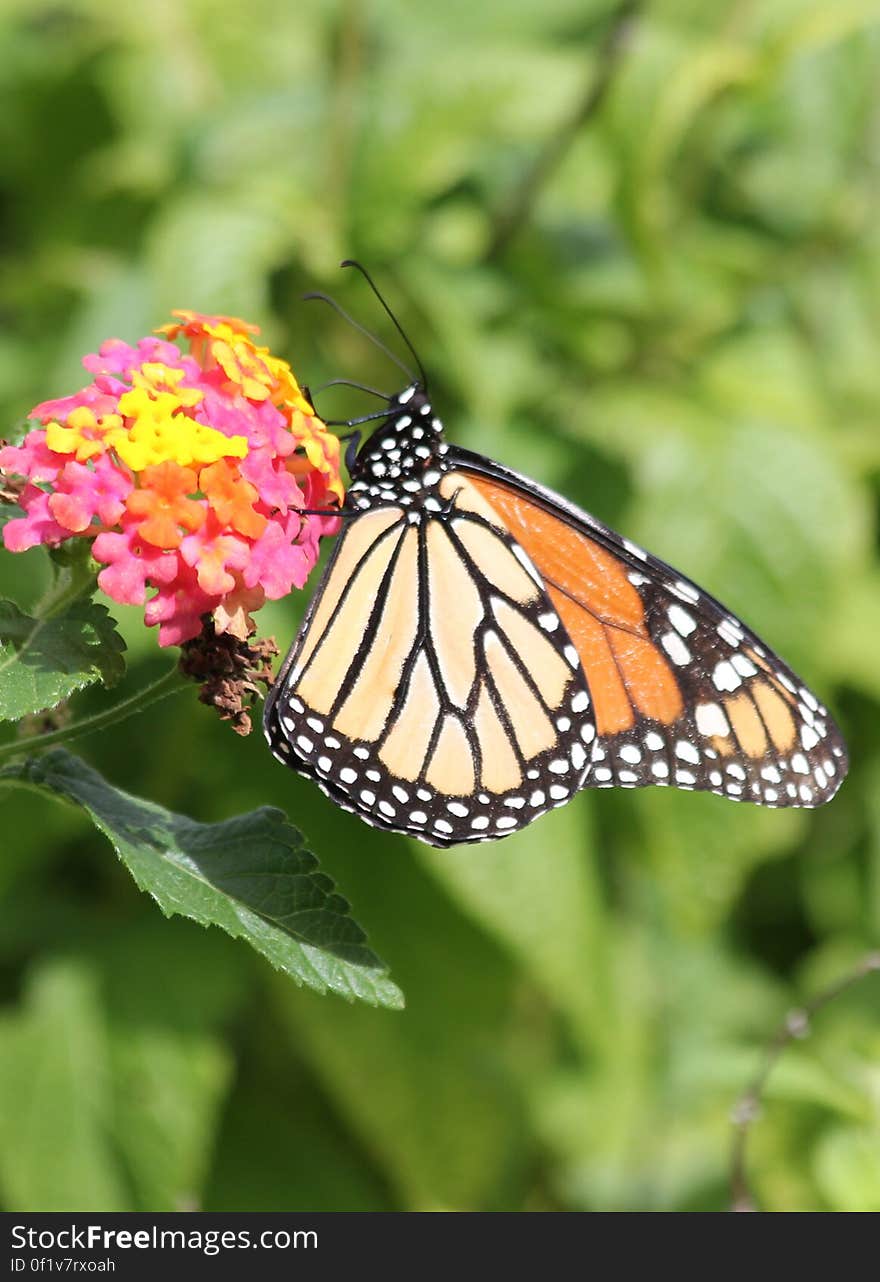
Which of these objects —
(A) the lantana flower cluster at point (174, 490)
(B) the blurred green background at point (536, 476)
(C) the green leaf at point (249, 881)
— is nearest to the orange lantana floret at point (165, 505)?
(A) the lantana flower cluster at point (174, 490)

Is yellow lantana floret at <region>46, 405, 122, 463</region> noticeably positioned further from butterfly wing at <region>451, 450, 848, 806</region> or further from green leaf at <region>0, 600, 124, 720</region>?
butterfly wing at <region>451, 450, 848, 806</region>

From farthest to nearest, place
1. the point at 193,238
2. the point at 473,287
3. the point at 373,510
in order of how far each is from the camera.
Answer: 1. the point at 473,287
2. the point at 193,238
3. the point at 373,510

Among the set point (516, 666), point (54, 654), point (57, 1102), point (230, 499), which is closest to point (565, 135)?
point (516, 666)

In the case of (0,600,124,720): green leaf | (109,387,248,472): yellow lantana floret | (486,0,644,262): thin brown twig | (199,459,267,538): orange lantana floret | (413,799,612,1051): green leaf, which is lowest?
(413,799,612,1051): green leaf

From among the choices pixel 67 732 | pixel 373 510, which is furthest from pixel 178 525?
pixel 373 510

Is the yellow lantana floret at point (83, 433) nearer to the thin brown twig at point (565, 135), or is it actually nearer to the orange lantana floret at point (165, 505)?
the orange lantana floret at point (165, 505)

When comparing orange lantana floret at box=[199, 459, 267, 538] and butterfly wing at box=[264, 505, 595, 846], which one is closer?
orange lantana floret at box=[199, 459, 267, 538]

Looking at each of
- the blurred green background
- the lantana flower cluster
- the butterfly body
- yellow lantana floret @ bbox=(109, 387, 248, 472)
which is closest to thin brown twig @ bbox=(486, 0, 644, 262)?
the blurred green background
